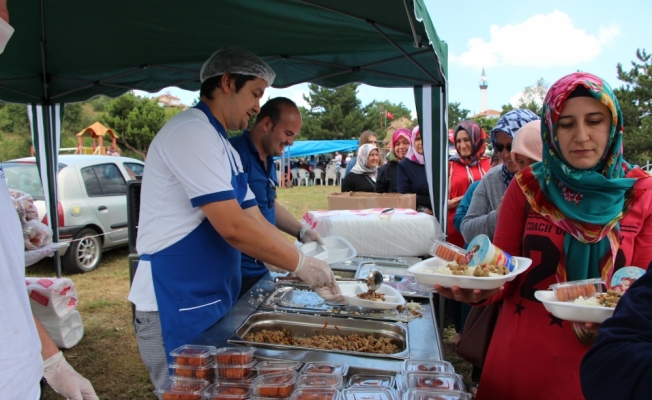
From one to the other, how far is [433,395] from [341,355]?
1.42 feet

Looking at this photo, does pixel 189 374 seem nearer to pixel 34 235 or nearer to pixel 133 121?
pixel 34 235

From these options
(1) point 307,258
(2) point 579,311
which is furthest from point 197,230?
(2) point 579,311

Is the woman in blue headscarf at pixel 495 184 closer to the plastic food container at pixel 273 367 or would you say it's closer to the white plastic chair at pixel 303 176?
the plastic food container at pixel 273 367

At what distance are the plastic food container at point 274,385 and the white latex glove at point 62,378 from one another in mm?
677

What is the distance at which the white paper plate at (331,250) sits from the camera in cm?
241

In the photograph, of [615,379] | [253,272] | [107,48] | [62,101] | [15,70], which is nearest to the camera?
[615,379]

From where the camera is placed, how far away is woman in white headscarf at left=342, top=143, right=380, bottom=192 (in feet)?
16.1

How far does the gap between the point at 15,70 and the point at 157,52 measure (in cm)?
124

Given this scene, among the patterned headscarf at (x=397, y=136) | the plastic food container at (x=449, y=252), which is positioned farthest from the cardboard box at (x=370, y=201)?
the plastic food container at (x=449, y=252)

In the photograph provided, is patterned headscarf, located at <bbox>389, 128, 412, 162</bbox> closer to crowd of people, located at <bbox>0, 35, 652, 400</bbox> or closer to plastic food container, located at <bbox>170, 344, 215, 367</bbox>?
crowd of people, located at <bbox>0, 35, 652, 400</bbox>

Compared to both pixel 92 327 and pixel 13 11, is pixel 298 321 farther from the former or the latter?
pixel 92 327

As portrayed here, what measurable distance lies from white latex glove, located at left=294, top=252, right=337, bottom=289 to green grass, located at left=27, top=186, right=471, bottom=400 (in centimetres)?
202

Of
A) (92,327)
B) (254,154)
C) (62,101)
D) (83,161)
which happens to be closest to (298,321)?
(254,154)

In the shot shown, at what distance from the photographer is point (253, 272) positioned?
2.38 m
